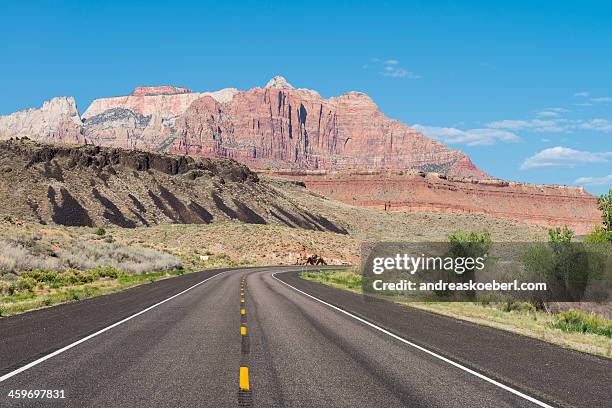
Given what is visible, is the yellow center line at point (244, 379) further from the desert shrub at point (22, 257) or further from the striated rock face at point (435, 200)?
the striated rock face at point (435, 200)

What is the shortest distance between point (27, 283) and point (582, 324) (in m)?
23.9

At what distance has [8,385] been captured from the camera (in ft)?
25.8

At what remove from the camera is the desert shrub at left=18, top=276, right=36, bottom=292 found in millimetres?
26891

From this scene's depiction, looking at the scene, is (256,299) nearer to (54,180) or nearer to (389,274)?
(389,274)

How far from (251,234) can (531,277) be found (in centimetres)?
6659

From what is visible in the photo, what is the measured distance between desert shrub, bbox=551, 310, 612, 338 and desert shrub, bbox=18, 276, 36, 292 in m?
22.4

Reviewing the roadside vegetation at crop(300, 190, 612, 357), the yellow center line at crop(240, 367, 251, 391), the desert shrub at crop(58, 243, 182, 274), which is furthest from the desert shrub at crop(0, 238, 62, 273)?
the yellow center line at crop(240, 367, 251, 391)

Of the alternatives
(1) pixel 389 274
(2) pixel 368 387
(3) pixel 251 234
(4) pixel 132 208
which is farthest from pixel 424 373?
(4) pixel 132 208

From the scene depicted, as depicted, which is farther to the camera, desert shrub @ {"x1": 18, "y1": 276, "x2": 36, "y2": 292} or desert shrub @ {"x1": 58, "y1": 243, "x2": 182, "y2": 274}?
desert shrub @ {"x1": 58, "y1": 243, "x2": 182, "y2": 274}

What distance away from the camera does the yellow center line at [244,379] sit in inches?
314

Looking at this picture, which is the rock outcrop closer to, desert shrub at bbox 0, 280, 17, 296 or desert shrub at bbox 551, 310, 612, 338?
desert shrub at bbox 0, 280, 17, 296

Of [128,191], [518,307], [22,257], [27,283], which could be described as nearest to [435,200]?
[128,191]

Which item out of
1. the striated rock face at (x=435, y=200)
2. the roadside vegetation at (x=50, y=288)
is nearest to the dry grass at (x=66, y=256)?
the roadside vegetation at (x=50, y=288)

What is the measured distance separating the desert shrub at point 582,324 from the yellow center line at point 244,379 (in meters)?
10.9
